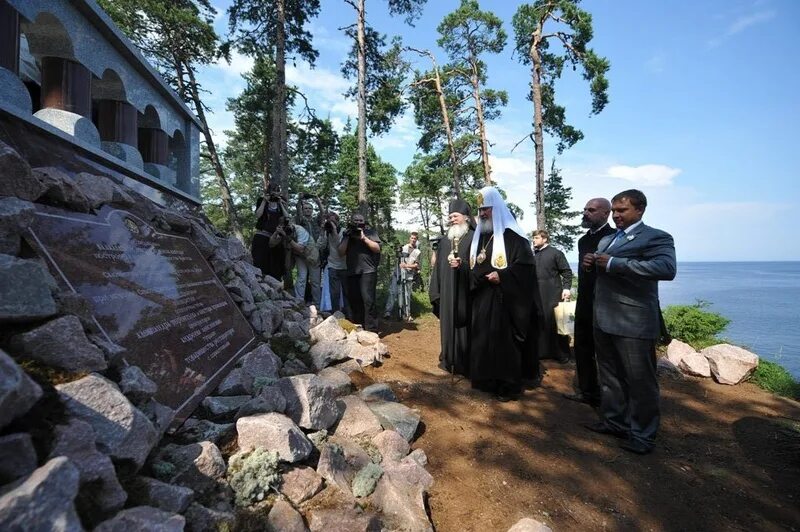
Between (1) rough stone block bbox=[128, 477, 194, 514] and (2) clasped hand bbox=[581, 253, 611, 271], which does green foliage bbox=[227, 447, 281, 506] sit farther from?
(2) clasped hand bbox=[581, 253, 611, 271]

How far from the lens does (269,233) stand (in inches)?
236

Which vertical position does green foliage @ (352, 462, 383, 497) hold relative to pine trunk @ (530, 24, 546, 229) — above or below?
below

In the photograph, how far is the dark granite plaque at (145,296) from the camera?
2016 mm

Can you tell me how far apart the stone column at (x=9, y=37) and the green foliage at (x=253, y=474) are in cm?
293

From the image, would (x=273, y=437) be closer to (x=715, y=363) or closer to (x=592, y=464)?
(x=592, y=464)

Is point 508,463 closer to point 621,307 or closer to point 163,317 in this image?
point 621,307

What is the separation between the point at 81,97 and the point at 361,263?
12.6ft

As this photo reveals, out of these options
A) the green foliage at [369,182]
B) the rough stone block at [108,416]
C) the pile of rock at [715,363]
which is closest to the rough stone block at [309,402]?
the rough stone block at [108,416]

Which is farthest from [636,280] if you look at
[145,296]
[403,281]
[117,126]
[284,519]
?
[403,281]

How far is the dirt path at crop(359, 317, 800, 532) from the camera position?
2.33m

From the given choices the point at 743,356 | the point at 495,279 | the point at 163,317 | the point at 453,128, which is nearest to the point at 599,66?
the point at 453,128

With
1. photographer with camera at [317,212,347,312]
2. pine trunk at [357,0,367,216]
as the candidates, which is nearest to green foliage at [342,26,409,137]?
pine trunk at [357,0,367,216]

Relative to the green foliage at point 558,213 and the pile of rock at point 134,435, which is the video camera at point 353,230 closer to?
the pile of rock at point 134,435

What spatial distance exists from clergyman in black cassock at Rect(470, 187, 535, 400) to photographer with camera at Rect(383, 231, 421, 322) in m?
4.15
